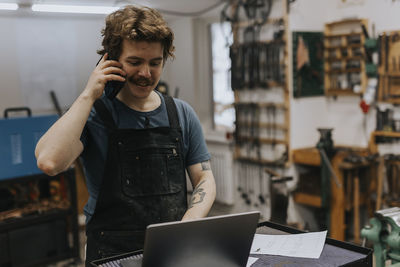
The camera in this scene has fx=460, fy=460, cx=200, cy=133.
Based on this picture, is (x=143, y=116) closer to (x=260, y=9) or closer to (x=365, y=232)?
(x=365, y=232)

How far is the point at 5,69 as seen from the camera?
4.91 meters

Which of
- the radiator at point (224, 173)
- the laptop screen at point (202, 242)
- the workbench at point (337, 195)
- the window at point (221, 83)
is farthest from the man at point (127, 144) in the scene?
the window at point (221, 83)

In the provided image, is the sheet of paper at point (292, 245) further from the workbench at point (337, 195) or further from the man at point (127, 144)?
the workbench at point (337, 195)

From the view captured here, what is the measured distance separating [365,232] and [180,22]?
430 centimetres

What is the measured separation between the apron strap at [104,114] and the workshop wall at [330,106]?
330cm

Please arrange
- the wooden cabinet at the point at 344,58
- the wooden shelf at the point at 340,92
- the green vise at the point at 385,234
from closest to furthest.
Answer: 1. the green vise at the point at 385,234
2. the wooden cabinet at the point at 344,58
3. the wooden shelf at the point at 340,92

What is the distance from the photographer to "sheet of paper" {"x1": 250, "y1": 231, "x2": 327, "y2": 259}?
121cm

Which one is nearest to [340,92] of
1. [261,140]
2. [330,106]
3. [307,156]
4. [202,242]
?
[330,106]

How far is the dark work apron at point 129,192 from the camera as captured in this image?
1.47 metres

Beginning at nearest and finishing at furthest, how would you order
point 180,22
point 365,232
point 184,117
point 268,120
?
point 184,117
point 365,232
point 268,120
point 180,22

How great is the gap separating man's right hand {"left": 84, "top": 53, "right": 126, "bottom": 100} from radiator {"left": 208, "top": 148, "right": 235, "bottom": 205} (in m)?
3.89

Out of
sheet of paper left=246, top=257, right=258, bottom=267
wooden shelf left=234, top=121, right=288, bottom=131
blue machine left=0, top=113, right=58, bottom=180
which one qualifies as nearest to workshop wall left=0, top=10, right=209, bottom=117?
wooden shelf left=234, top=121, right=288, bottom=131

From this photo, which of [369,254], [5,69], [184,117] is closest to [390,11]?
[184,117]

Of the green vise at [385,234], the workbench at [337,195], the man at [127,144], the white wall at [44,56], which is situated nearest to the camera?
the man at [127,144]
